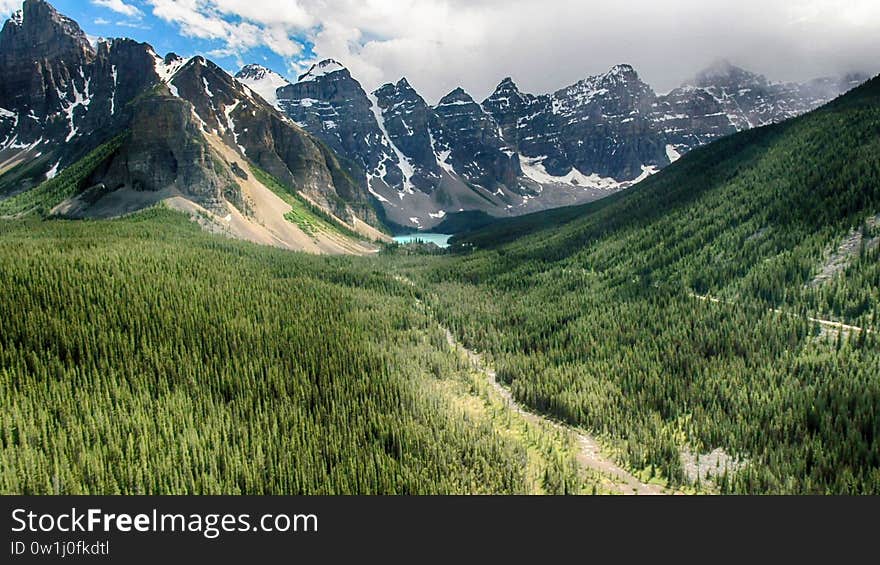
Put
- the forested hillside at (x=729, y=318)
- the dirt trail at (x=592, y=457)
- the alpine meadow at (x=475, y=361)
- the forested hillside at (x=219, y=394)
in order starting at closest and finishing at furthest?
1. the forested hillside at (x=219, y=394)
2. the alpine meadow at (x=475, y=361)
3. the dirt trail at (x=592, y=457)
4. the forested hillside at (x=729, y=318)

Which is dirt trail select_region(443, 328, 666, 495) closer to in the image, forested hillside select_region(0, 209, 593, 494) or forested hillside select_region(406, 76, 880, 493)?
forested hillside select_region(406, 76, 880, 493)

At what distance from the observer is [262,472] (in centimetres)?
3466

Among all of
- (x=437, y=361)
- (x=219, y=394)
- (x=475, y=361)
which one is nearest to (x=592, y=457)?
(x=437, y=361)

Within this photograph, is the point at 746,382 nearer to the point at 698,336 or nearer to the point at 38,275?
the point at 698,336

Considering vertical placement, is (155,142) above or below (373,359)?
above

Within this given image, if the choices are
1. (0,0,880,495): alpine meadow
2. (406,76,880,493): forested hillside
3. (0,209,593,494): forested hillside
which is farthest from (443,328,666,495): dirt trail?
(0,209,593,494): forested hillside

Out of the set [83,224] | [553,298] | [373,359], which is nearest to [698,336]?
[553,298]

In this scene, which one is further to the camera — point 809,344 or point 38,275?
point 38,275

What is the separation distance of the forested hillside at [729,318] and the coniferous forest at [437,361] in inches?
12.7

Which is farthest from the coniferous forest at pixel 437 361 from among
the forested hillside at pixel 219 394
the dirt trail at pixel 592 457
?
the dirt trail at pixel 592 457

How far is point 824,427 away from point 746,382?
10.8 metres

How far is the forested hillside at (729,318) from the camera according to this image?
40.8m

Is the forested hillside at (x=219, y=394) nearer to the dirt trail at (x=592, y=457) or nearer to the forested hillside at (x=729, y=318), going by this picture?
the dirt trail at (x=592, y=457)

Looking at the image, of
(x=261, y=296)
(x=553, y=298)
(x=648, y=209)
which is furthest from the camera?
(x=648, y=209)
